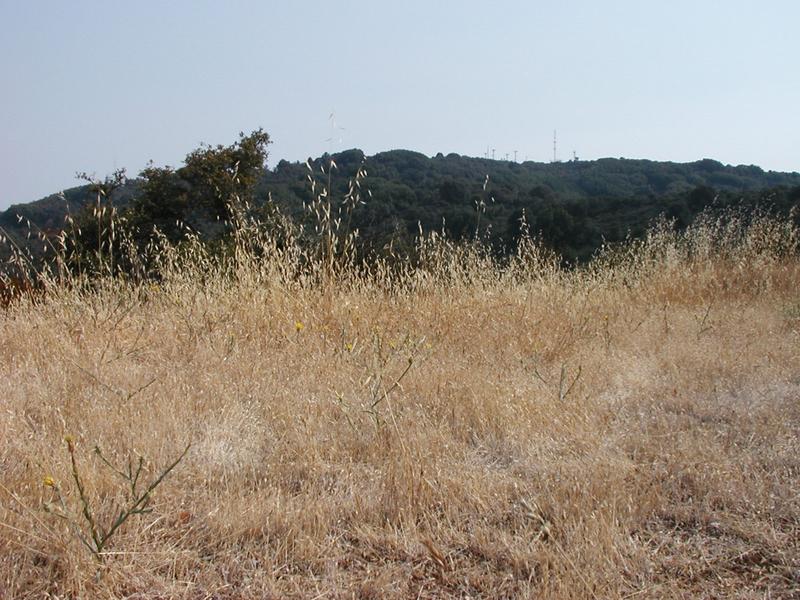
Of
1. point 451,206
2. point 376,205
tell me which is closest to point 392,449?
point 376,205

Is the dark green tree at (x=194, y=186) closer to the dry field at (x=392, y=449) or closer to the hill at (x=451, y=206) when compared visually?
the hill at (x=451, y=206)

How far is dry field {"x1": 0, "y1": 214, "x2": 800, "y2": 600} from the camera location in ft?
5.50

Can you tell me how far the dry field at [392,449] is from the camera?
1.68 meters

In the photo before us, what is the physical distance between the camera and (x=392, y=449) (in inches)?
91.4

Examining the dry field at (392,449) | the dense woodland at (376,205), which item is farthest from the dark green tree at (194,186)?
the dry field at (392,449)

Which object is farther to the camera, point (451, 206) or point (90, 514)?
point (451, 206)

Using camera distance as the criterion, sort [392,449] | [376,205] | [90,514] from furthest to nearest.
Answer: [376,205] < [392,449] < [90,514]

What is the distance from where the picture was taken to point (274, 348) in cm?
373

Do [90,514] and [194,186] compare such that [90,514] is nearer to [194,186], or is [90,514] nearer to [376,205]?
[376,205]

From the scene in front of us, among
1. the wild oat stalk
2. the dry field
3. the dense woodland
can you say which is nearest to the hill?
the dense woodland

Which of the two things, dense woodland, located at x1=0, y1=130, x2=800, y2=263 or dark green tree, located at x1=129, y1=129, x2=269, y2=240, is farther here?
dark green tree, located at x1=129, y1=129, x2=269, y2=240

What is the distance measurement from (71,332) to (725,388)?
11.3 feet

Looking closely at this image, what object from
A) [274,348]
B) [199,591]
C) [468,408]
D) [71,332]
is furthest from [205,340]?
[199,591]

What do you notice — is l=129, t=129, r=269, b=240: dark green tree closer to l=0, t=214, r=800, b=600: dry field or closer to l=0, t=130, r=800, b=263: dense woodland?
l=0, t=130, r=800, b=263: dense woodland
